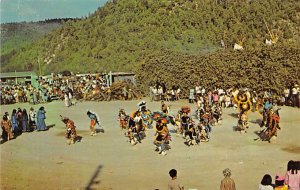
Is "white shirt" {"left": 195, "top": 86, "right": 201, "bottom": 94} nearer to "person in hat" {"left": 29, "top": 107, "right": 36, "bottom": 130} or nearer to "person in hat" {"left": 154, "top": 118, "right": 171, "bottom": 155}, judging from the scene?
"person in hat" {"left": 29, "top": 107, "right": 36, "bottom": 130}

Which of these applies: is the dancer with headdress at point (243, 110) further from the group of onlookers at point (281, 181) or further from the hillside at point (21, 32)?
the hillside at point (21, 32)

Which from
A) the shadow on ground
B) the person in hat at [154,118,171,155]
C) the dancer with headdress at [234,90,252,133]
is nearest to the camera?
the shadow on ground

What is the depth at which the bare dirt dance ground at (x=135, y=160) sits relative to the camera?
1309cm

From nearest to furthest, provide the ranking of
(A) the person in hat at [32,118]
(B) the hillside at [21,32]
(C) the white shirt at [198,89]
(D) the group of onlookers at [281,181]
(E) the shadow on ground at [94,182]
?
(D) the group of onlookers at [281,181] → (E) the shadow on ground at [94,182] → (A) the person in hat at [32,118] → (C) the white shirt at [198,89] → (B) the hillside at [21,32]

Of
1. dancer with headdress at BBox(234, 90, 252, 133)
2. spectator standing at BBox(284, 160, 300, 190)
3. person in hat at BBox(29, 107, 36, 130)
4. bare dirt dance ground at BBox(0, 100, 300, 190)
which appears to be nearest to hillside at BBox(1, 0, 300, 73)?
person in hat at BBox(29, 107, 36, 130)

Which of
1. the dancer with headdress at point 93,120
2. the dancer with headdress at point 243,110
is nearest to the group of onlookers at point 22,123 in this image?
the dancer with headdress at point 93,120

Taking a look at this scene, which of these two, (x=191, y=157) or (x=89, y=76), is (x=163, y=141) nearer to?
(x=191, y=157)

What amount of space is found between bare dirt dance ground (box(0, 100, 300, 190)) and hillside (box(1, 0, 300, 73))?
28132 mm

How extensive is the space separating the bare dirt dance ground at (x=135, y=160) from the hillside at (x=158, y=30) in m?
28.1

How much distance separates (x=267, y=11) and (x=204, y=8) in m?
8.26

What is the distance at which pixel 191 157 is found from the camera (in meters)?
15.7

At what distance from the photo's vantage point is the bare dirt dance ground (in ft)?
43.0

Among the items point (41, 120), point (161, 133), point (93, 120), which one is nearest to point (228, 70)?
point (93, 120)

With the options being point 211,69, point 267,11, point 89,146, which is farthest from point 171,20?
point 89,146
